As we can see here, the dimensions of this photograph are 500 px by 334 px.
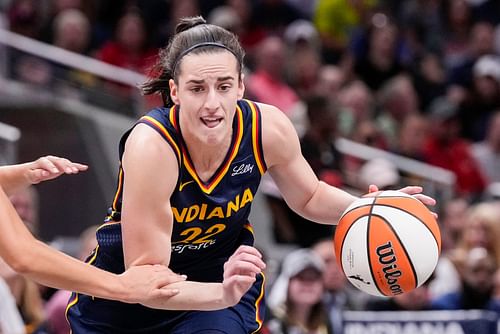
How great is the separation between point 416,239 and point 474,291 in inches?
141

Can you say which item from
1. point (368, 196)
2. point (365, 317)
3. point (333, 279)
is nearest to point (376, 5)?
point (333, 279)

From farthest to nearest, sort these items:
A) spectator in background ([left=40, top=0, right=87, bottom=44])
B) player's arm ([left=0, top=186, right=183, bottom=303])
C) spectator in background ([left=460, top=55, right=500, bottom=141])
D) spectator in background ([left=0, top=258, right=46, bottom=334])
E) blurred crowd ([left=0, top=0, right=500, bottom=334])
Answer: spectator in background ([left=460, top=55, right=500, bottom=141]) → spectator in background ([left=40, top=0, right=87, bottom=44]) → blurred crowd ([left=0, top=0, right=500, bottom=334]) → spectator in background ([left=0, top=258, right=46, bottom=334]) → player's arm ([left=0, top=186, right=183, bottom=303])

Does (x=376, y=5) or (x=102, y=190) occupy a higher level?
(x=376, y=5)

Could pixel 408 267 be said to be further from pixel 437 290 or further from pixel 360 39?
pixel 360 39

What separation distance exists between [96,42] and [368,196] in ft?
20.0

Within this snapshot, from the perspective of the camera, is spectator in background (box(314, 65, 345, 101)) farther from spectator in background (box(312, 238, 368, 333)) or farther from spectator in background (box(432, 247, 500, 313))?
spectator in background (box(432, 247, 500, 313))

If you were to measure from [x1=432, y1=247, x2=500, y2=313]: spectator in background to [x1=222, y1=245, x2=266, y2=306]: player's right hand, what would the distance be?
418 centimetres

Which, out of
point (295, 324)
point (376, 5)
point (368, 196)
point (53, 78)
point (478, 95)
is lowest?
point (295, 324)

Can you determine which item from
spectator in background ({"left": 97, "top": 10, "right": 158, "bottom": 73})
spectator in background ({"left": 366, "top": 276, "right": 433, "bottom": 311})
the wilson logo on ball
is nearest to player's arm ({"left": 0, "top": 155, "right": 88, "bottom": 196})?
the wilson logo on ball

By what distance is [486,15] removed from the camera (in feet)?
44.0

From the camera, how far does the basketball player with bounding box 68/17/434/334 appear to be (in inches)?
184

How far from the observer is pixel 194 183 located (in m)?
4.85

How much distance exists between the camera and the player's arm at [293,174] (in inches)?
200

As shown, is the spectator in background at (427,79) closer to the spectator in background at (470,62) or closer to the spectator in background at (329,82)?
the spectator in background at (470,62)
